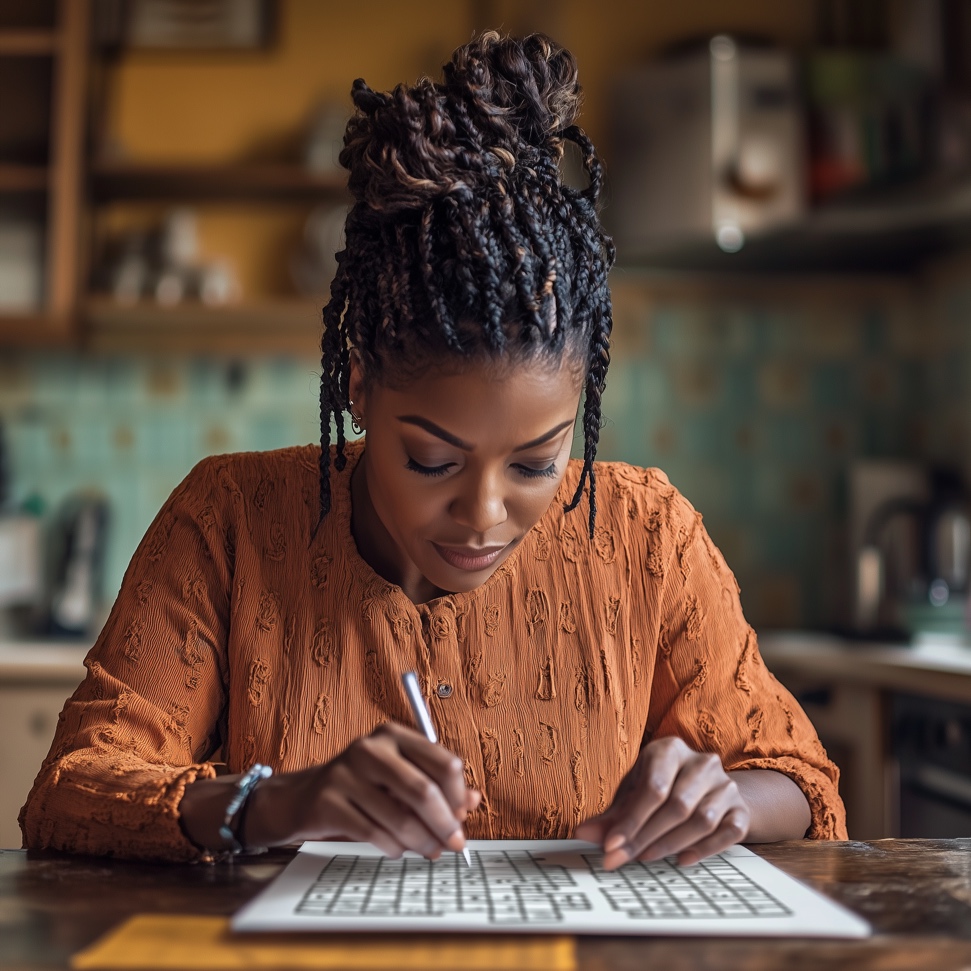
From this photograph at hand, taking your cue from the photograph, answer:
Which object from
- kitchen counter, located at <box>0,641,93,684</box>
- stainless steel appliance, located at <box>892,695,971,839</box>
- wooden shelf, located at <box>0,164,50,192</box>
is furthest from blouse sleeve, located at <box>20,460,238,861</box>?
wooden shelf, located at <box>0,164,50,192</box>

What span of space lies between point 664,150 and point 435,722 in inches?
79.1

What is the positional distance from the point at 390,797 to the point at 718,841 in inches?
9.6

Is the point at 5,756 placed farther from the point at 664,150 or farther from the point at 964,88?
the point at 964,88

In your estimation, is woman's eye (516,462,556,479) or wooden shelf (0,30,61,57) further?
wooden shelf (0,30,61,57)

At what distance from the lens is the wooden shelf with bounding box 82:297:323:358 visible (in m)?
2.80

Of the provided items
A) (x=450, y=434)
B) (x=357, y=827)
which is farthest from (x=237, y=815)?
(x=450, y=434)

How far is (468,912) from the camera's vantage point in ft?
2.35

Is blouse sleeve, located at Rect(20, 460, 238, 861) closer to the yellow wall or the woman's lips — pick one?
the woman's lips

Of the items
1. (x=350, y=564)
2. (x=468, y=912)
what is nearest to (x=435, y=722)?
(x=350, y=564)

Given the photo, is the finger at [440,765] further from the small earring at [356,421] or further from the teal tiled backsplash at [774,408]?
the teal tiled backsplash at [774,408]

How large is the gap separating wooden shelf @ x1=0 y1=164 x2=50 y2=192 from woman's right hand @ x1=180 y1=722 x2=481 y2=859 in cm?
237

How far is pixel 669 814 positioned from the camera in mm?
843

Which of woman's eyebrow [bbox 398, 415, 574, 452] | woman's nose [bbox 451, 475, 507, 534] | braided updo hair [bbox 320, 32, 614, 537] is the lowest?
woman's nose [bbox 451, 475, 507, 534]

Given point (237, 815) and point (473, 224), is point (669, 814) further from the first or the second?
point (473, 224)
